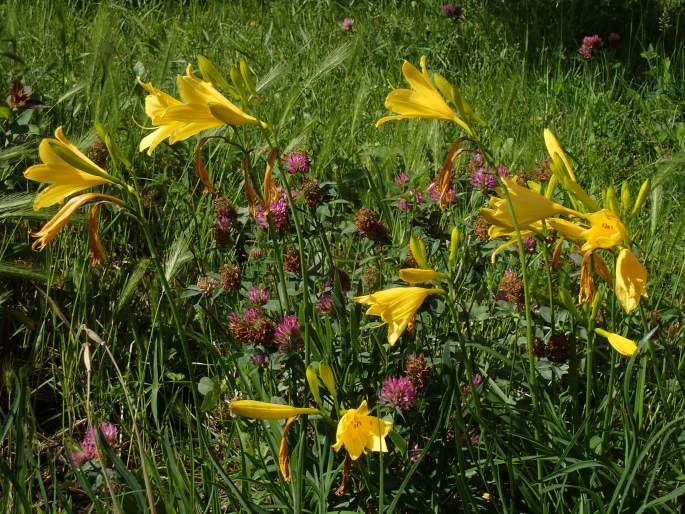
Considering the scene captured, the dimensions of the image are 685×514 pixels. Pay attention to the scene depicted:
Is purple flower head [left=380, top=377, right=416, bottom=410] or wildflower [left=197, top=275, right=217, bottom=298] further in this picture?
wildflower [left=197, top=275, right=217, bottom=298]

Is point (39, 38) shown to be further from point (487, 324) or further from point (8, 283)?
point (487, 324)

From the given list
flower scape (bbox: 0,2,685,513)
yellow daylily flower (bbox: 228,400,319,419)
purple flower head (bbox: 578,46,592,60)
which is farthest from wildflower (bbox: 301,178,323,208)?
purple flower head (bbox: 578,46,592,60)

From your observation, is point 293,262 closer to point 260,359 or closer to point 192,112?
point 260,359

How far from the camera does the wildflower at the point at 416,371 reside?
1.67 meters

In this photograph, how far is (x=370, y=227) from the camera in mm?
1909

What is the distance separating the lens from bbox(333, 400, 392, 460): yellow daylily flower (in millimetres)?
1350

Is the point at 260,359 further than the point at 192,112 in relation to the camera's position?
Yes

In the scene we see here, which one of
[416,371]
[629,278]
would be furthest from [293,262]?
[629,278]

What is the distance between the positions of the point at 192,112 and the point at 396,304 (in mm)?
456

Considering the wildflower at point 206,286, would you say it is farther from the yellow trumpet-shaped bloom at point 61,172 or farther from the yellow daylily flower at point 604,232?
the yellow daylily flower at point 604,232

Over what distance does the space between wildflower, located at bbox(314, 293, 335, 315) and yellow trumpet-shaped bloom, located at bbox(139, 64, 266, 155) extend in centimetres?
49

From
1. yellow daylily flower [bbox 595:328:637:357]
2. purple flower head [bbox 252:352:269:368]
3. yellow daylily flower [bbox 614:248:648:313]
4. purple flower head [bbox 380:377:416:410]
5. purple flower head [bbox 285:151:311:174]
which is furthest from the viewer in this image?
purple flower head [bbox 285:151:311:174]

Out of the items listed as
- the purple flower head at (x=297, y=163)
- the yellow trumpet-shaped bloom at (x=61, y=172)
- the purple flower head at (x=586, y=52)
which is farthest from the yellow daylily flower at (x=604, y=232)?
the purple flower head at (x=586, y=52)

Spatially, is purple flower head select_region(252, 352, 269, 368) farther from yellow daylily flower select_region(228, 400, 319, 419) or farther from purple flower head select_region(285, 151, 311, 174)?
purple flower head select_region(285, 151, 311, 174)
